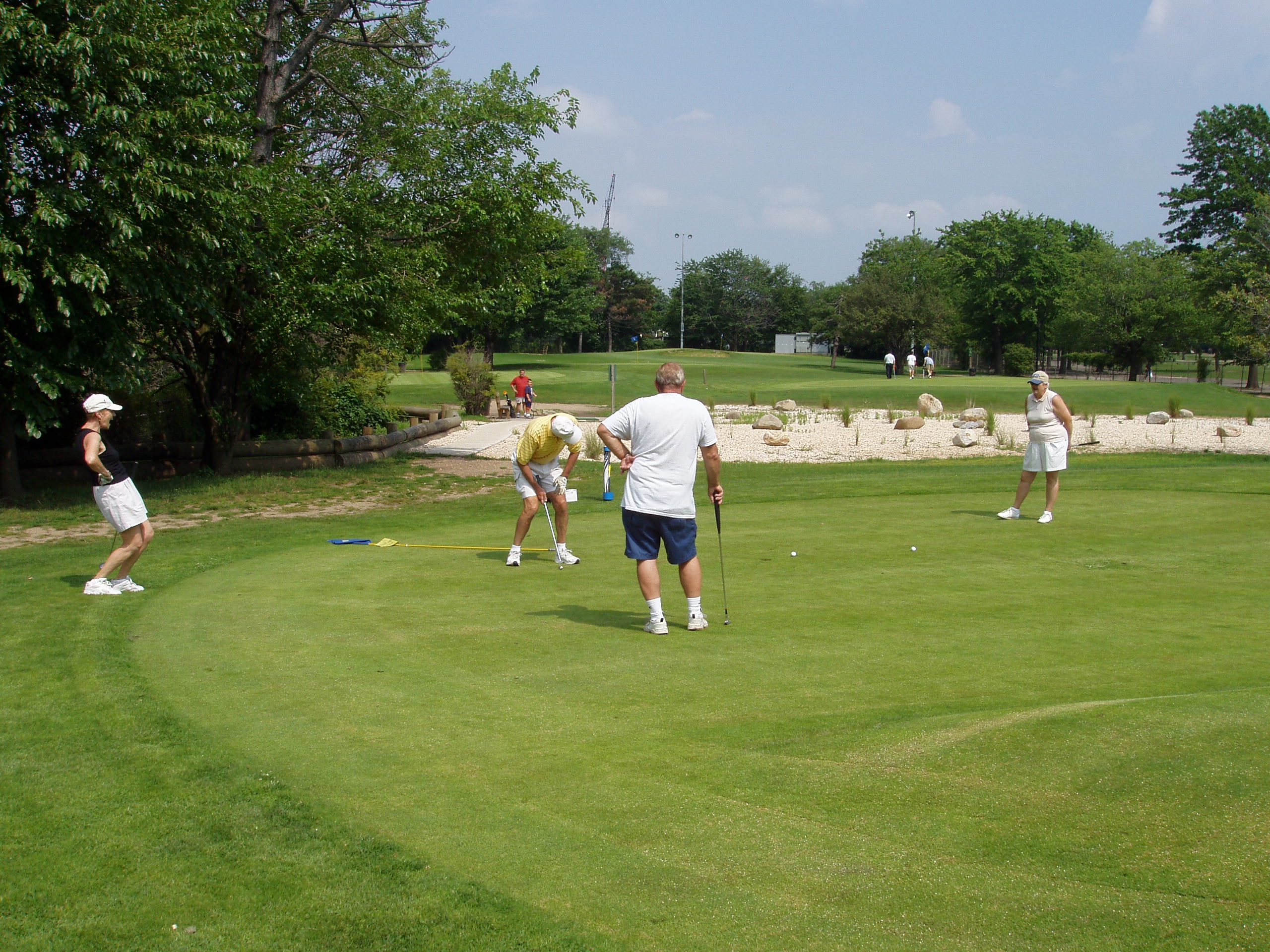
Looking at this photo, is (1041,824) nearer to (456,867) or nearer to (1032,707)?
(1032,707)

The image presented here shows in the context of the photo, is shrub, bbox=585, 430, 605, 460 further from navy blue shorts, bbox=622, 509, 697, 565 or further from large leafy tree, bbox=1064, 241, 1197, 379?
large leafy tree, bbox=1064, 241, 1197, 379

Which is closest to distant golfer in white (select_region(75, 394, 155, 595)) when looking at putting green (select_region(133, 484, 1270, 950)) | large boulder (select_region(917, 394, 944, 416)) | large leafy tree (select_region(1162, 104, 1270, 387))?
putting green (select_region(133, 484, 1270, 950))

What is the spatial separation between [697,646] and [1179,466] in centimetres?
1726

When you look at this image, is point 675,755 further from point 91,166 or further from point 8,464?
point 8,464

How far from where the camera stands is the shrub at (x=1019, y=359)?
7281 cm

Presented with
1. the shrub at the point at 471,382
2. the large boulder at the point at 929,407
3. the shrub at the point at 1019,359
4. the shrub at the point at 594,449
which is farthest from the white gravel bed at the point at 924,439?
the shrub at the point at 1019,359

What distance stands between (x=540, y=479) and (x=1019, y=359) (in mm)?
68395

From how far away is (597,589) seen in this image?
31.0 ft

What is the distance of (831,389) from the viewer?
4875 cm

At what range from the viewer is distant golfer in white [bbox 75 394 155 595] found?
9.34 meters

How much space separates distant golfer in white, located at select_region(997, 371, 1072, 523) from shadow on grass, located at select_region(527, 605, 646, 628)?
22.8 feet

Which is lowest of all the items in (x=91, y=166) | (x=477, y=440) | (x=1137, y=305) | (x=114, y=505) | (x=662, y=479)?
(x=477, y=440)

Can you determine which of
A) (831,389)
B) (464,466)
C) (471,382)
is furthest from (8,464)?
(831,389)

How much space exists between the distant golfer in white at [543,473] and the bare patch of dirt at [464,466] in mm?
10419
